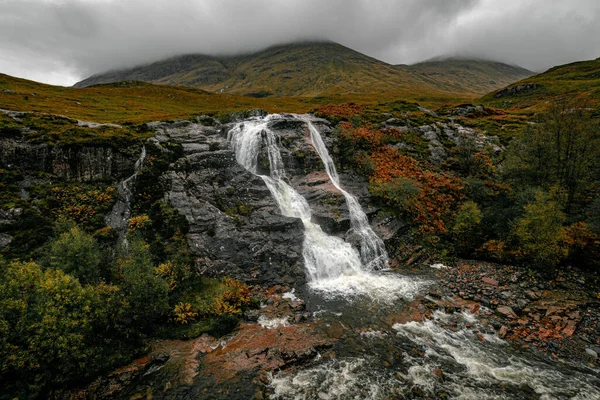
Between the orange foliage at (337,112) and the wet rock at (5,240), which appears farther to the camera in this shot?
the orange foliage at (337,112)

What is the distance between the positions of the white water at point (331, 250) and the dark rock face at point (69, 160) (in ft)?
47.6

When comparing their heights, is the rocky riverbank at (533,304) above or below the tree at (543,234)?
below

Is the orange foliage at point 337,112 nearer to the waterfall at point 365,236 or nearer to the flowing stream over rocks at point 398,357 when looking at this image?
the waterfall at point 365,236

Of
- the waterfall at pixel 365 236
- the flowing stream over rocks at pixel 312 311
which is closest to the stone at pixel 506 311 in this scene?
the flowing stream over rocks at pixel 312 311

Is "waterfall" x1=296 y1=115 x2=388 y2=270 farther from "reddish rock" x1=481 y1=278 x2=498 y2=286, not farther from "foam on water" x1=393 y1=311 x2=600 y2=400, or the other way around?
"foam on water" x1=393 y1=311 x2=600 y2=400

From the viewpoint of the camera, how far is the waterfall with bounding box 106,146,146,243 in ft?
80.1

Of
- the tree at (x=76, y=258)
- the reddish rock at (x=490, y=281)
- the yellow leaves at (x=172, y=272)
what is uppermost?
the tree at (x=76, y=258)

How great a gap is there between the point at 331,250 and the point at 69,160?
28.5 m

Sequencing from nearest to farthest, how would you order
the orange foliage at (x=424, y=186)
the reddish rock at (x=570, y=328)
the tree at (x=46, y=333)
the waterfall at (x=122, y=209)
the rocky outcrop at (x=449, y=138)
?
1. the tree at (x=46, y=333)
2. the reddish rock at (x=570, y=328)
3. the waterfall at (x=122, y=209)
4. the orange foliage at (x=424, y=186)
5. the rocky outcrop at (x=449, y=138)

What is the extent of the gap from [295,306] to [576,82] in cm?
14641

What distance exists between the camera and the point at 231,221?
26.8m

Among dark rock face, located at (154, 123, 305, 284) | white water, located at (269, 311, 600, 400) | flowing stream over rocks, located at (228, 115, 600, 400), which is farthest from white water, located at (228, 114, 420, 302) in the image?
white water, located at (269, 311, 600, 400)

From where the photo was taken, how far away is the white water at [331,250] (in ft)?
75.2

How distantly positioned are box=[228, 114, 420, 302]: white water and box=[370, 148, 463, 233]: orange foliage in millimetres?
6292
